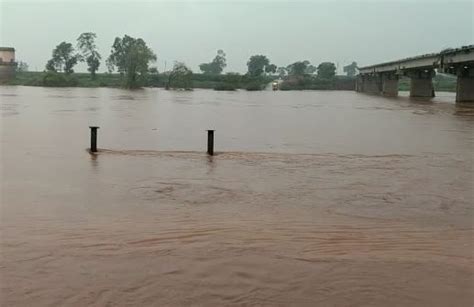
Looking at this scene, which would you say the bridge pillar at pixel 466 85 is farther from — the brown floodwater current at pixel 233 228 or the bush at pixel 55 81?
the bush at pixel 55 81

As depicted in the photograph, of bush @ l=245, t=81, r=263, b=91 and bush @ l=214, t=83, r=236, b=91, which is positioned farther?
bush @ l=245, t=81, r=263, b=91

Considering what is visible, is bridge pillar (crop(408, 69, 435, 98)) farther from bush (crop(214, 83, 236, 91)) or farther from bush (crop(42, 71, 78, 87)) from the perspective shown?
bush (crop(42, 71, 78, 87))

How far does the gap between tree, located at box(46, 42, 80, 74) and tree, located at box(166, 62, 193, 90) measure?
41.2 m

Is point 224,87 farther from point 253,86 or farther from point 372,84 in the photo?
point 372,84

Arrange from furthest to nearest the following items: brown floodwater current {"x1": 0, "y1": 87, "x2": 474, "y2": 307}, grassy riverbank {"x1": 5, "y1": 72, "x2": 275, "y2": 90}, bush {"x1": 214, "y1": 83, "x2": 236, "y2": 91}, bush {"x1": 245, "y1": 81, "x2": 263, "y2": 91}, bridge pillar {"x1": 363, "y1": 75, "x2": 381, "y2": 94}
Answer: bush {"x1": 245, "y1": 81, "x2": 263, "y2": 91}, bush {"x1": 214, "y1": 83, "x2": 236, "y2": 91}, grassy riverbank {"x1": 5, "y1": 72, "x2": 275, "y2": 90}, bridge pillar {"x1": 363, "y1": 75, "x2": 381, "y2": 94}, brown floodwater current {"x1": 0, "y1": 87, "x2": 474, "y2": 307}

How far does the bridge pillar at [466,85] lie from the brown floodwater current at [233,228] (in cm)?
5473

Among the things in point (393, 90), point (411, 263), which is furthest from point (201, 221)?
point (393, 90)

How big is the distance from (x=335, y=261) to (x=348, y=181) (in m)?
7.44

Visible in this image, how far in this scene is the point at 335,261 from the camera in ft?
25.2

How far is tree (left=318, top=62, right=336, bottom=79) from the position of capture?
7087 inches

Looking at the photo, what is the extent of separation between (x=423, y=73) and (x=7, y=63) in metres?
116

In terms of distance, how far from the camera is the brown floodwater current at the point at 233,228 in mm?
6555

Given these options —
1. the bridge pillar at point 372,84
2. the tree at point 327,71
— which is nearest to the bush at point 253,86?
the bridge pillar at point 372,84

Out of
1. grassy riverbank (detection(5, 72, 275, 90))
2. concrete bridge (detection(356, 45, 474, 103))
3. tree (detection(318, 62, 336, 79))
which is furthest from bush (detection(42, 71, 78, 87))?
tree (detection(318, 62, 336, 79))
